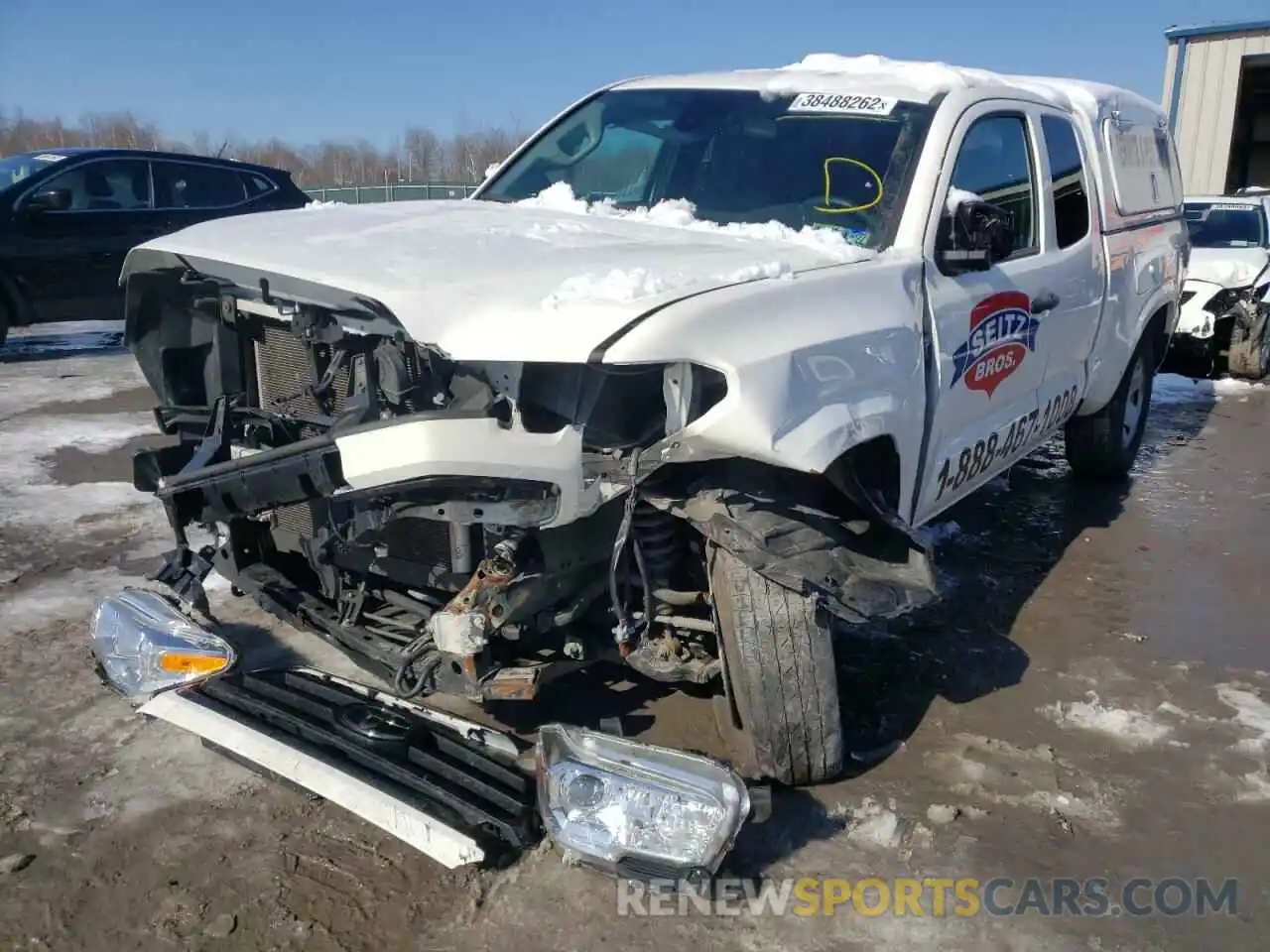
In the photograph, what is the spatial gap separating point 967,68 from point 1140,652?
2.49m

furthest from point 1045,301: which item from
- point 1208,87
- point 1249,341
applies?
point 1208,87

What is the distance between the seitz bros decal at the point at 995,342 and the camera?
3.50 metres

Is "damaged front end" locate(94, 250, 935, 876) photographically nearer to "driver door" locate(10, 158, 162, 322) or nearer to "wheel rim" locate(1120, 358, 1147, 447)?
"wheel rim" locate(1120, 358, 1147, 447)

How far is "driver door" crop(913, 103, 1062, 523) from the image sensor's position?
3393 mm

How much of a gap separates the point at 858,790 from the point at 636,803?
0.86 meters

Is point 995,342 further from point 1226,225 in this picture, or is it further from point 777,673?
point 1226,225

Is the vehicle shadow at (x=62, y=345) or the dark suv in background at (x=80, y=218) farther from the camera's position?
the vehicle shadow at (x=62, y=345)

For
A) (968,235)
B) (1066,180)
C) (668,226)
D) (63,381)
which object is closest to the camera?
(968,235)

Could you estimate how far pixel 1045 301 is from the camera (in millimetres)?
4109

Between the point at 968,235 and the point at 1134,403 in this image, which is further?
the point at 1134,403

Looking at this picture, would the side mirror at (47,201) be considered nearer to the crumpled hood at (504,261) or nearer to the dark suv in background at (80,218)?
the dark suv in background at (80,218)

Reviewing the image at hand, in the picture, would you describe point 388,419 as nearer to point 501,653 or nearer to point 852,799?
point 501,653

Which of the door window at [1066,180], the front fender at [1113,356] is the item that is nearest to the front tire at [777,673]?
the door window at [1066,180]

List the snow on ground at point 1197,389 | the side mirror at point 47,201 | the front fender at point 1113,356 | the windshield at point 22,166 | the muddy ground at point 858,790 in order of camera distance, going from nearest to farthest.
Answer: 1. the muddy ground at point 858,790
2. the front fender at point 1113,356
3. the snow on ground at point 1197,389
4. the side mirror at point 47,201
5. the windshield at point 22,166
